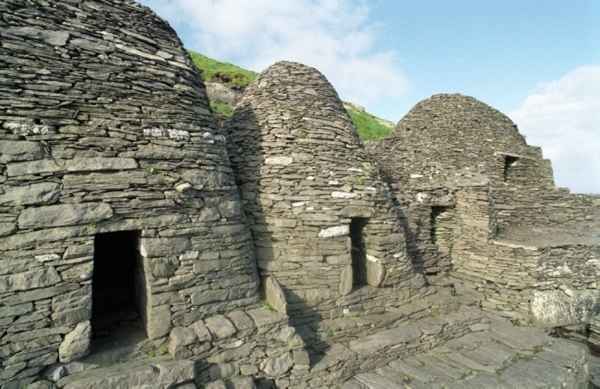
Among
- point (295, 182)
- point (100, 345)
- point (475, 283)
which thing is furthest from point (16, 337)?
point (475, 283)

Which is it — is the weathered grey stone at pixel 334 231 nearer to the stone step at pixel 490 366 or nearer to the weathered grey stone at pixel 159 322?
the stone step at pixel 490 366

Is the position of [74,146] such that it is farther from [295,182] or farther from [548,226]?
[548,226]

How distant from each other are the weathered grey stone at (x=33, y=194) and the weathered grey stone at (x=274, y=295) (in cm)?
318

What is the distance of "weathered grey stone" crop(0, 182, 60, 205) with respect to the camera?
11.1 feet

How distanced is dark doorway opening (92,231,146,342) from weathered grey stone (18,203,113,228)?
2.05 ft

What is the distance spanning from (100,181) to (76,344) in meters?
1.94

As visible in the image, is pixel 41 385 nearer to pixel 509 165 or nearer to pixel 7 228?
pixel 7 228

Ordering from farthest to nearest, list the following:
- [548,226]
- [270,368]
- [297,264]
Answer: [548,226], [297,264], [270,368]

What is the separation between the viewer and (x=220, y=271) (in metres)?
4.64

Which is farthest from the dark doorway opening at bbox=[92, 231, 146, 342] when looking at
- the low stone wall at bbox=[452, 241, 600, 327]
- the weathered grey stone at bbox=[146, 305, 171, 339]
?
the low stone wall at bbox=[452, 241, 600, 327]

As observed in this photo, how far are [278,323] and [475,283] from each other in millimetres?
7378

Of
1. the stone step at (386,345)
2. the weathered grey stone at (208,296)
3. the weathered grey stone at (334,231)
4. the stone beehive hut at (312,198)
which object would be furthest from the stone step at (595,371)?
the weathered grey stone at (208,296)

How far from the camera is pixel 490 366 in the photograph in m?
5.69

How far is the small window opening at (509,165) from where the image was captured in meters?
12.9
